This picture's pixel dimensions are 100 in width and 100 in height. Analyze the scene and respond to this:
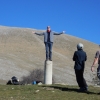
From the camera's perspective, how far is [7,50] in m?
92.3

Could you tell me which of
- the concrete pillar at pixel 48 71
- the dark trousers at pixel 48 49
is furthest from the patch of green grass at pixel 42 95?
the dark trousers at pixel 48 49

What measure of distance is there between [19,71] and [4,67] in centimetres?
317

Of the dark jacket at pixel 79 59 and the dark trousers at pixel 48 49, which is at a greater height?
the dark trousers at pixel 48 49

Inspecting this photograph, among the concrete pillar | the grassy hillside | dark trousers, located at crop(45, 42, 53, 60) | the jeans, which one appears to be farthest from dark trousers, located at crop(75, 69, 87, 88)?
the grassy hillside

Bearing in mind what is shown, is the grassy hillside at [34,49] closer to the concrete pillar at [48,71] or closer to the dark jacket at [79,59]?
the concrete pillar at [48,71]

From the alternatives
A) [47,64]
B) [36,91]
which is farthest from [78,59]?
[47,64]

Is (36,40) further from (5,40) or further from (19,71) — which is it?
(19,71)

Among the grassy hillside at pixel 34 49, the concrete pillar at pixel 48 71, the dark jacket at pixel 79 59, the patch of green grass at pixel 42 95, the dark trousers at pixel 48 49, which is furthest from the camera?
the grassy hillside at pixel 34 49

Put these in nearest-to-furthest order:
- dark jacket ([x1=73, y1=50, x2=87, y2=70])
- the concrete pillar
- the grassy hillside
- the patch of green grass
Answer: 1. the patch of green grass
2. dark jacket ([x1=73, y1=50, x2=87, y2=70])
3. the concrete pillar
4. the grassy hillside

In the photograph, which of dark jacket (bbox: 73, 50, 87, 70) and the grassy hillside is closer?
dark jacket (bbox: 73, 50, 87, 70)

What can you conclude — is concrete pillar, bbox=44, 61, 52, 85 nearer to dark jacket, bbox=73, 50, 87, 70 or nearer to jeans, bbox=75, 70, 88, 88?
jeans, bbox=75, 70, 88, 88

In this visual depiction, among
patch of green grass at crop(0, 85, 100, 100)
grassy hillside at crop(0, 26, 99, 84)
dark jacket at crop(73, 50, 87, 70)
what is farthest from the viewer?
grassy hillside at crop(0, 26, 99, 84)

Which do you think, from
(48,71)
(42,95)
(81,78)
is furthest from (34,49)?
(42,95)

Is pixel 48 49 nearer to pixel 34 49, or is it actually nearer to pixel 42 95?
pixel 42 95
